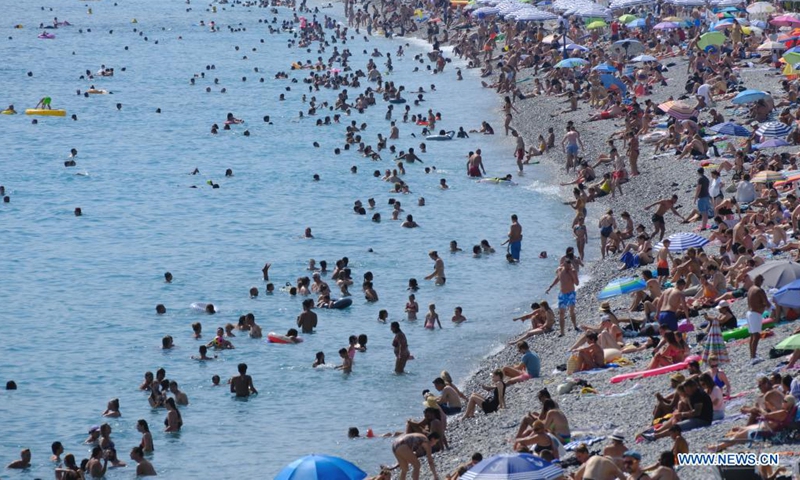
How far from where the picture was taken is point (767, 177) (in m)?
25.4

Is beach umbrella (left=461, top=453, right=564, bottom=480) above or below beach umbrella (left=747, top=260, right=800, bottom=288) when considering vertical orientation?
below

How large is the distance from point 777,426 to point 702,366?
3519mm

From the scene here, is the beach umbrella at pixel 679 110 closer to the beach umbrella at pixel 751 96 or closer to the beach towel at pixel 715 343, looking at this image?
the beach umbrella at pixel 751 96

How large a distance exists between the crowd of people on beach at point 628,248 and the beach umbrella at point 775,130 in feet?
0.41

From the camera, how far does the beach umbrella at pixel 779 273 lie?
1759 centimetres

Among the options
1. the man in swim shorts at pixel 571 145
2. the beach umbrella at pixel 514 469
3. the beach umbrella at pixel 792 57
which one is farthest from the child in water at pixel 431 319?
the beach umbrella at pixel 792 57

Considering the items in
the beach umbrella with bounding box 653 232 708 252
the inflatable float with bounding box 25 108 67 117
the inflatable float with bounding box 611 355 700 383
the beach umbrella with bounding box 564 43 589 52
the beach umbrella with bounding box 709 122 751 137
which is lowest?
the inflatable float with bounding box 611 355 700 383

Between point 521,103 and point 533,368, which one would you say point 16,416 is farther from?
point 521,103

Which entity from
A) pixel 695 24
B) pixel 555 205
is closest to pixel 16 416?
pixel 555 205

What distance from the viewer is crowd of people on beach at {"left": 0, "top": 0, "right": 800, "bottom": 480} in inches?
578

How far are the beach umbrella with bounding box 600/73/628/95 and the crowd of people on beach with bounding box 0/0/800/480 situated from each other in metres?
0.07

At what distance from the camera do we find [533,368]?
755 inches

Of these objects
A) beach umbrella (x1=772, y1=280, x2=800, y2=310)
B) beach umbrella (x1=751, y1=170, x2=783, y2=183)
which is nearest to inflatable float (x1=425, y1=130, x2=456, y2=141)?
beach umbrella (x1=751, y1=170, x2=783, y2=183)

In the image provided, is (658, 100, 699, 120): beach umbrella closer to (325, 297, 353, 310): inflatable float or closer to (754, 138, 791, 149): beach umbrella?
(754, 138, 791, 149): beach umbrella
